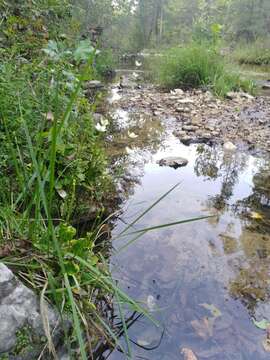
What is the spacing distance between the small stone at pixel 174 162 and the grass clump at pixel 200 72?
3.74m

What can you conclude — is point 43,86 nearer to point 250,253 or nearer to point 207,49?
point 250,253

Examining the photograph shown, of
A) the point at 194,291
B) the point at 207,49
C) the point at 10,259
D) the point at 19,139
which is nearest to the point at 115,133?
the point at 19,139

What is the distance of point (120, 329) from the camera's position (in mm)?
1375

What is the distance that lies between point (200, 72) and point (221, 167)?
171 inches

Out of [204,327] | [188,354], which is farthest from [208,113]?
[188,354]

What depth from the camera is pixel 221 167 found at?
329 cm

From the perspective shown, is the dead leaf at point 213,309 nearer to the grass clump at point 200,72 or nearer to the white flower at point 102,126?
the white flower at point 102,126

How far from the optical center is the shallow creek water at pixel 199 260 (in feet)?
4.56

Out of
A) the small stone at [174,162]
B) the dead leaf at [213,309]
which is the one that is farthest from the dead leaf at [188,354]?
the small stone at [174,162]

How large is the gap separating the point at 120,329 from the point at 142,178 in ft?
5.58

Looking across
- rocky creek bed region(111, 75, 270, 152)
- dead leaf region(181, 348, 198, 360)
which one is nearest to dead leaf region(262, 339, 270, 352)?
dead leaf region(181, 348, 198, 360)

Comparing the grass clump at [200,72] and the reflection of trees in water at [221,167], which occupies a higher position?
the grass clump at [200,72]

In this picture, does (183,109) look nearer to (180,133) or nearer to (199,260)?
(180,133)

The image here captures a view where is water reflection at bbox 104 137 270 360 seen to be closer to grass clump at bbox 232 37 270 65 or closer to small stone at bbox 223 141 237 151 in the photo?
small stone at bbox 223 141 237 151
